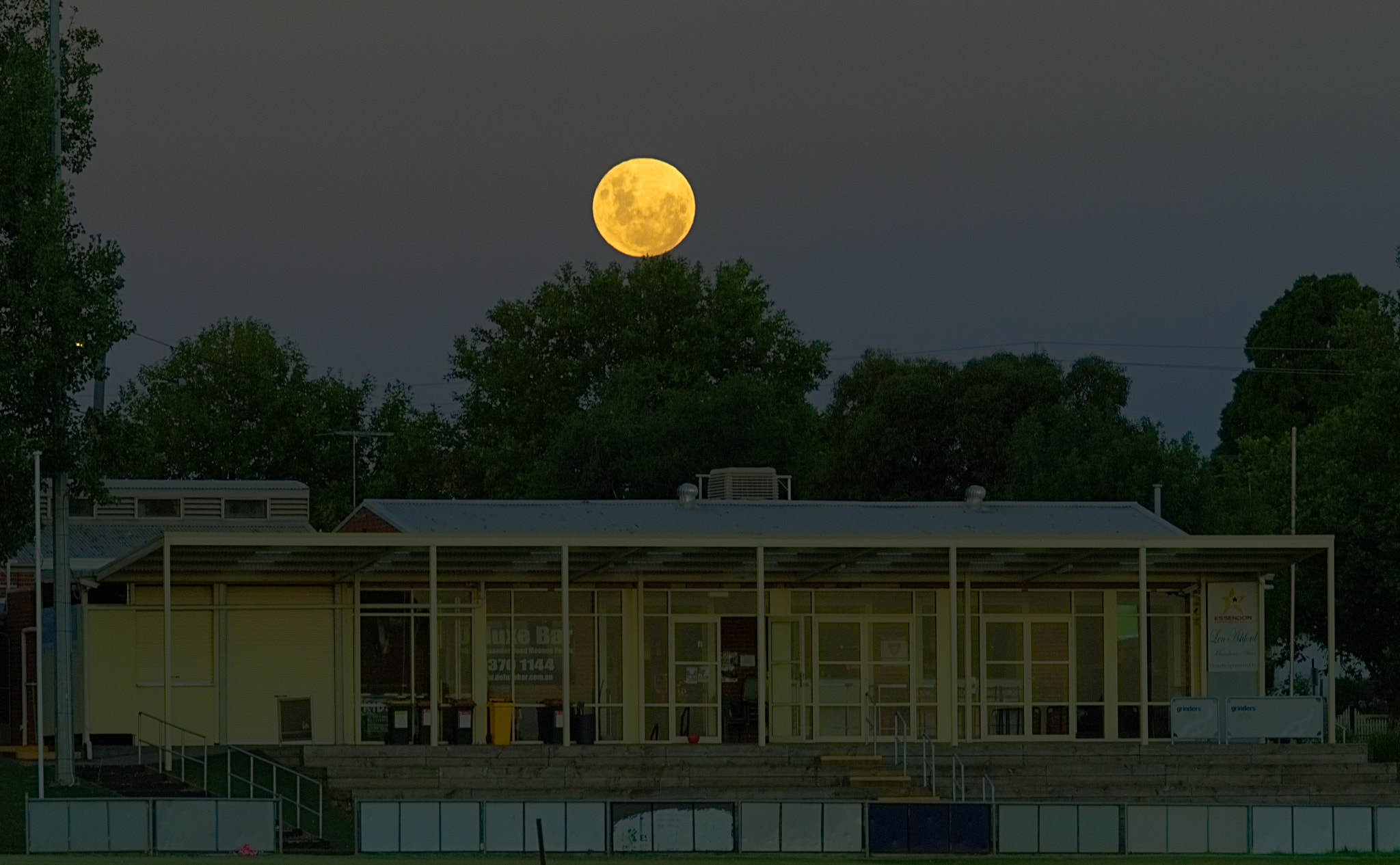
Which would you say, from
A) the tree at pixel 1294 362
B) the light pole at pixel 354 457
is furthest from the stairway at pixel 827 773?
the tree at pixel 1294 362

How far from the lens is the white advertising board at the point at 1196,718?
112 ft

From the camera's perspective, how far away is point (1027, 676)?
3719cm

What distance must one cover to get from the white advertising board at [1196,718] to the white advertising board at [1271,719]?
20 cm

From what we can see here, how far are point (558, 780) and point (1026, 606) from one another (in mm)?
10556

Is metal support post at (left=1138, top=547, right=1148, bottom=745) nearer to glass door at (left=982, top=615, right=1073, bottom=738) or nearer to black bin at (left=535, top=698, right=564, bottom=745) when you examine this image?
glass door at (left=982, top=615, right=1073, bottom=738)

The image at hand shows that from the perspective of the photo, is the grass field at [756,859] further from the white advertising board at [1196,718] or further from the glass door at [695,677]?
the glass door at [695,677]

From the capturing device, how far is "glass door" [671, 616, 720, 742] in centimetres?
3641

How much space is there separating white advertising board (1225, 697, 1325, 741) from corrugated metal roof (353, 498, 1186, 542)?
11.6ft

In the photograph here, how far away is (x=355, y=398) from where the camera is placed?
85.4m

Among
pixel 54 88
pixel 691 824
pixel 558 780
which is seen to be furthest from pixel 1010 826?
pixel 54 88

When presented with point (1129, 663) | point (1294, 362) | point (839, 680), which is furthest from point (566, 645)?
point (1294, 362)

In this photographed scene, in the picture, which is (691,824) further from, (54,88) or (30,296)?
(54,88)

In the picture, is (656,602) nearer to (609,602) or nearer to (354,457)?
(609,602)

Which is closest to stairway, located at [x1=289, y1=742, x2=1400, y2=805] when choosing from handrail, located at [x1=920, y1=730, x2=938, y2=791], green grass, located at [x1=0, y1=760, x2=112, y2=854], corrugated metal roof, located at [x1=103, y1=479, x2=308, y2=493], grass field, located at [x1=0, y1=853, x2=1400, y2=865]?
handrail, located at [x1=920, y1=730, x2=938, y2=791]
